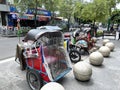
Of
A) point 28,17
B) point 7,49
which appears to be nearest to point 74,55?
point 7,49

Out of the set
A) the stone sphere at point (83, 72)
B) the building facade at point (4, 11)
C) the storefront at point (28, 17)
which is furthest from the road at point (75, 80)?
the building facade at point (4, 11)

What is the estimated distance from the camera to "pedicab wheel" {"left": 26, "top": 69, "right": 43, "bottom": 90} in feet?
12.4

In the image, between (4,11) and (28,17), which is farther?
(28,17)

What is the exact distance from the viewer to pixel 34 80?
3996 mm

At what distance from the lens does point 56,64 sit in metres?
4.25

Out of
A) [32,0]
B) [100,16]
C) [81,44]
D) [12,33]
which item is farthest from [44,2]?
[81,44]

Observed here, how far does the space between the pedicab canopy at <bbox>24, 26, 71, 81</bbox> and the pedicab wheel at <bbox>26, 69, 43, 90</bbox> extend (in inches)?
→ 11.2

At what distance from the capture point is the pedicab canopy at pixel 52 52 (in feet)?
12.7

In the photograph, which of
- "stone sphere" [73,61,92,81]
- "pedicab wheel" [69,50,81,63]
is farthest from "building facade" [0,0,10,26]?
"stone sphere" [73,61,92,81]

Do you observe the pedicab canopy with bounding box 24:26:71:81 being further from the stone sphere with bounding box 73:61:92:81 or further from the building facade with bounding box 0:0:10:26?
the building facade with bounding box 0:0:10:26

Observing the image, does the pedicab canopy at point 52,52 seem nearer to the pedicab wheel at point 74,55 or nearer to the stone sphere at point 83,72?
the stone sphere at point 83,72

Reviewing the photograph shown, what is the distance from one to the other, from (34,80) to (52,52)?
0.96m

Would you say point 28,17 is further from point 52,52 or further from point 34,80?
point 34,80

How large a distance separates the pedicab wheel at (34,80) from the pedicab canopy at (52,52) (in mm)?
284
